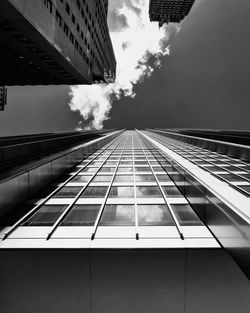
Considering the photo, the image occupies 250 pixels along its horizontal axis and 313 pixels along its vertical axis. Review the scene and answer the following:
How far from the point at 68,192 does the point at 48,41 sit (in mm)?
25892

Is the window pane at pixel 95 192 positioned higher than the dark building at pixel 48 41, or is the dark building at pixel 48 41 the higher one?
the dark building at pixel 48 41

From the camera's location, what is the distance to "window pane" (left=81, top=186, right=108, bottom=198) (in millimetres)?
13156

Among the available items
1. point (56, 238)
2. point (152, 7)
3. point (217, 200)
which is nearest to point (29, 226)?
point (56, 238)

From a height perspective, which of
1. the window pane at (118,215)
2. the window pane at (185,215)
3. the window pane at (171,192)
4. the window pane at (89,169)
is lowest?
the window pane at (185,215)

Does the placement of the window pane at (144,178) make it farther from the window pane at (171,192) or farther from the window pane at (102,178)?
the window pane at (102,178)

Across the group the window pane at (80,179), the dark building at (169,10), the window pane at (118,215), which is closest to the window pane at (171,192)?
the window pane at (118,215)

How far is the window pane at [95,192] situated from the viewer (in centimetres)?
1316

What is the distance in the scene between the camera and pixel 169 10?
16762 centimetres

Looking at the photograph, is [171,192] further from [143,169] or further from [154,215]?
[143,169]

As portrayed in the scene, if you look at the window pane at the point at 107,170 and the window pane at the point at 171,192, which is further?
the window pane at the point at 107,170

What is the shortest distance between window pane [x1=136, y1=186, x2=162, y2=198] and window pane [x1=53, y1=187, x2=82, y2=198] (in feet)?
12.4

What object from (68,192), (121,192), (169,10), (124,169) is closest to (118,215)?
(121,192)

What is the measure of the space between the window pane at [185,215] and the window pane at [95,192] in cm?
430

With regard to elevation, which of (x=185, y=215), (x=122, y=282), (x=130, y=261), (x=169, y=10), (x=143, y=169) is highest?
(x=169, y=10)
